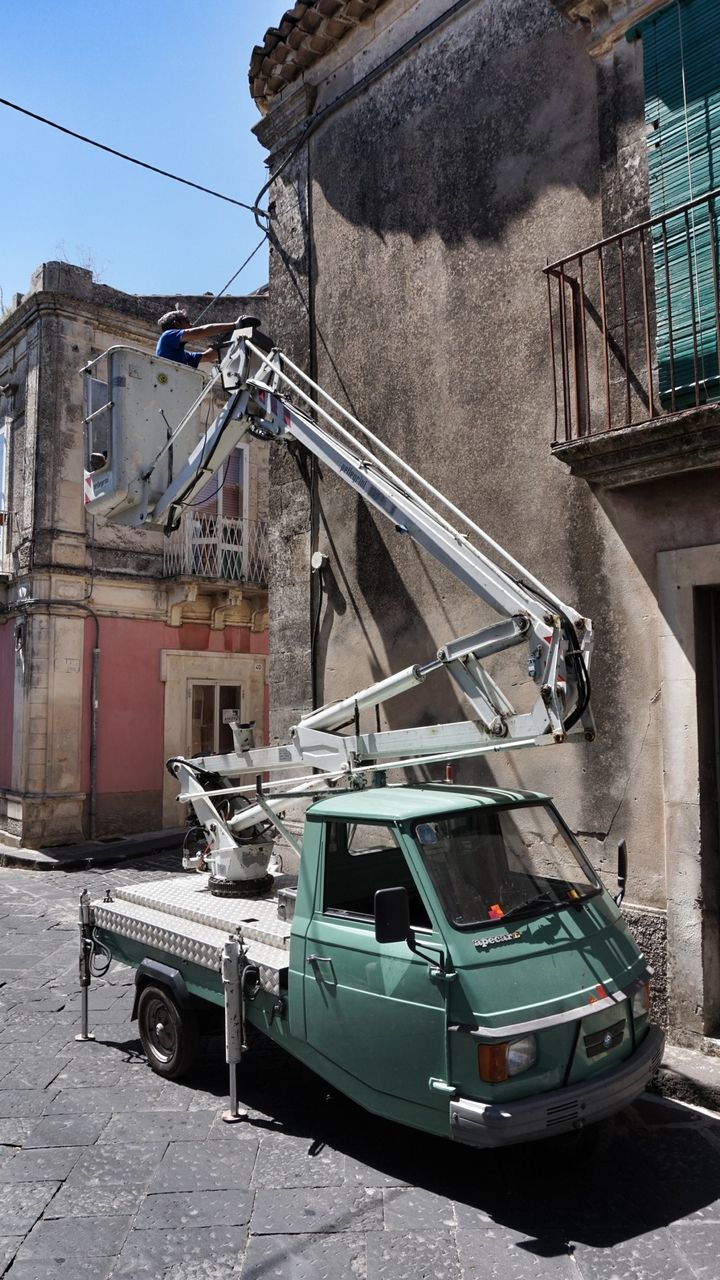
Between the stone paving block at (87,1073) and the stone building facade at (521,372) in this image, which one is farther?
the stone building facade at (521,372)

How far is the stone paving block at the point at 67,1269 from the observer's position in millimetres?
3676

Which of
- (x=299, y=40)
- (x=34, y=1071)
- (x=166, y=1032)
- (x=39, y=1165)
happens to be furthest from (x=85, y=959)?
(x=299, y=40)

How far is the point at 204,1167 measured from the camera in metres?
4.49

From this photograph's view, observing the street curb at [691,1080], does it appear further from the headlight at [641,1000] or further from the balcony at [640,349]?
the balcony at [640,349]

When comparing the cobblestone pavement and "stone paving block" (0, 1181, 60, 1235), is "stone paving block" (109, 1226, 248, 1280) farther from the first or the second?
"stone paving block" (0, 1181, 60, 1235)

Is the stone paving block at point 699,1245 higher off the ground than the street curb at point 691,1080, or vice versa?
the street curb at point 691,1080

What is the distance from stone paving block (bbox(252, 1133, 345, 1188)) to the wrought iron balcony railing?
4.48 m

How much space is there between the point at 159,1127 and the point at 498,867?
7.63 feet

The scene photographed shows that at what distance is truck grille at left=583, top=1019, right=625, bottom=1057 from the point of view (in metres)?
4.07

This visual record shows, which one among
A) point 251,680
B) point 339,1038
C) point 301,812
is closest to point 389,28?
point 301,812

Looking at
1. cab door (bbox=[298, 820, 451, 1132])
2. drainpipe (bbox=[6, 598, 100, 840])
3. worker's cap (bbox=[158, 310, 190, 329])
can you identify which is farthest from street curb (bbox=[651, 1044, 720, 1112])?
drainpipe (bbox=[6, 598, 100, 840])

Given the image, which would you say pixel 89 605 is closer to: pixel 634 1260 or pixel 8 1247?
pixel 8 1247

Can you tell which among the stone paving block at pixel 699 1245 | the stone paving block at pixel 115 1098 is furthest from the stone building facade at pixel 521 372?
the stone paving block at pixel 115 1098

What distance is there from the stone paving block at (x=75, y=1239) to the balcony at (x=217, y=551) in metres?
12.1
